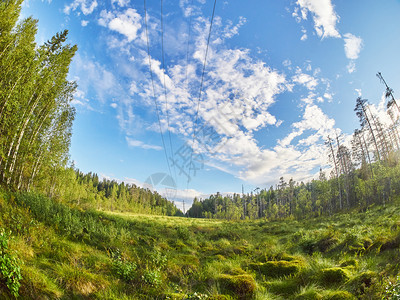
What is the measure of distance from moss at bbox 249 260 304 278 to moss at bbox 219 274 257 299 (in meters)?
1.47

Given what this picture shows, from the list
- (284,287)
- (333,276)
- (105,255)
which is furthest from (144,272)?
(333,276)

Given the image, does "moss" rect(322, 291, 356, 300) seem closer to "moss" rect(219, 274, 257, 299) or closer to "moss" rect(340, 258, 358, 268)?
"moss" rect(219, 274, 257, 299)

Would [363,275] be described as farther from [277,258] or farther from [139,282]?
[139,282]

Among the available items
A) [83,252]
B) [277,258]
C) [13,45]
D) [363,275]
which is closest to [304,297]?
[363,275]

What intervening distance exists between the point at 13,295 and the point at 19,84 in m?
11.7

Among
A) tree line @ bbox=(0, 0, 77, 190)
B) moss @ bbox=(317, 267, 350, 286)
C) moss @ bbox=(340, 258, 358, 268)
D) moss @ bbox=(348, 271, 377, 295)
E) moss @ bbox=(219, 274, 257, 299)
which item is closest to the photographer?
moss @ bbox=(348, 271, 377, 295)

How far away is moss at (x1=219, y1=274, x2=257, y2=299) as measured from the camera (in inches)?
175

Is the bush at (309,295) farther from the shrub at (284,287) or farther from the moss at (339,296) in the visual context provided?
the shrub at (284,287)

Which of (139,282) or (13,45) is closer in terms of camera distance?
(139,282)

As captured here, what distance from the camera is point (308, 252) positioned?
9.02 meters

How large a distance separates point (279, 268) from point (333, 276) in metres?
1.81

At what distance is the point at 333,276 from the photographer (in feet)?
14.9

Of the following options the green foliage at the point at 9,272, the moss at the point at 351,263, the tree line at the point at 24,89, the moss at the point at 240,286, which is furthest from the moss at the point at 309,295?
the tree line at the point at 24,89

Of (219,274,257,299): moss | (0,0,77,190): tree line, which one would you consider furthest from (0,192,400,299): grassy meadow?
(0,0,77,190): tree line
